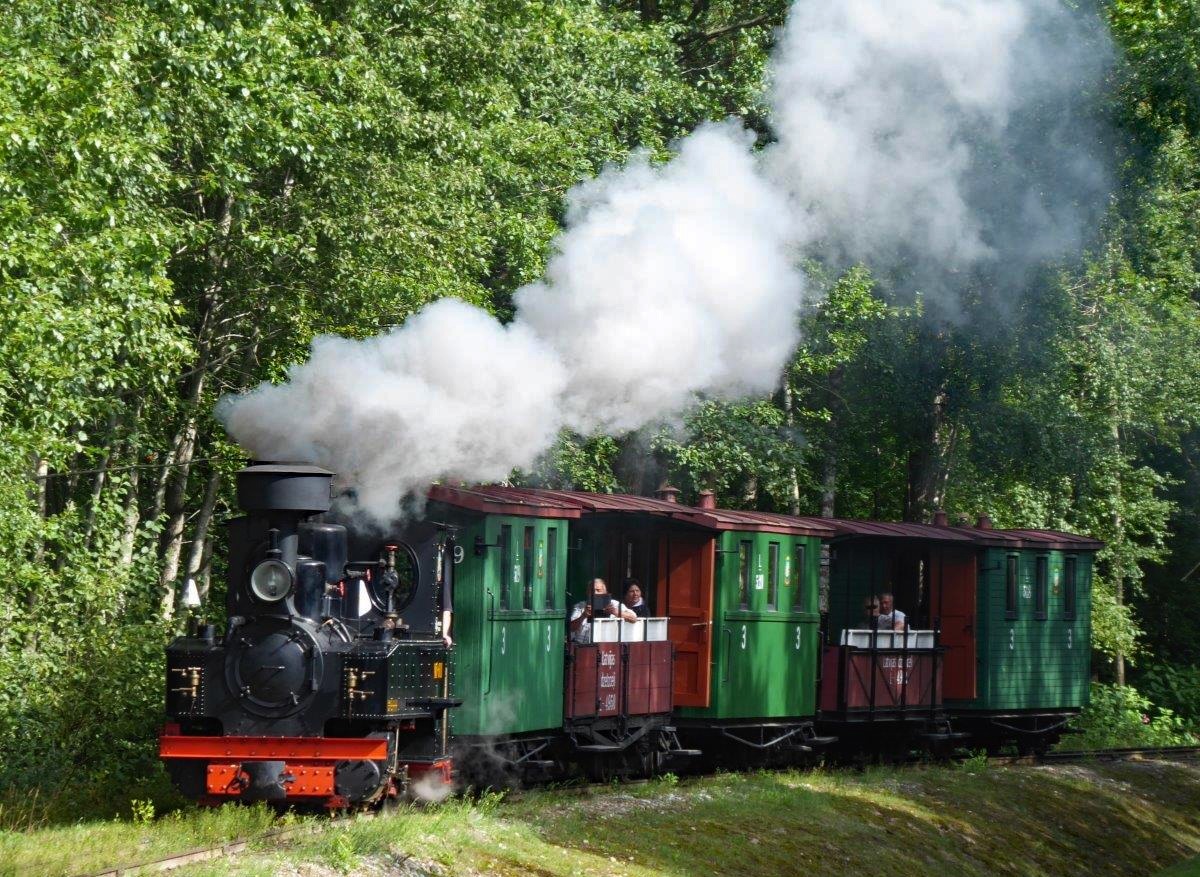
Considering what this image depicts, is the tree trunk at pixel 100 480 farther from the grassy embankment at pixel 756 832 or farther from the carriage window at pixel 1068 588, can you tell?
the carriage window at pixel 1068 588

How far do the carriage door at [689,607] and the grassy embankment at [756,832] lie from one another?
3.45 feet

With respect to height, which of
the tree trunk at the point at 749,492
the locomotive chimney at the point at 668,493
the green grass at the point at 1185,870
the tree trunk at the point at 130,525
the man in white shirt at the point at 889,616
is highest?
the tree trunk at the point at 749,492

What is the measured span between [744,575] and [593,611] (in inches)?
81.9

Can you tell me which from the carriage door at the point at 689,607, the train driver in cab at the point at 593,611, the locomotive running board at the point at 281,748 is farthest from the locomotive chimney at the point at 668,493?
the locomotive running board at the point at 281,748

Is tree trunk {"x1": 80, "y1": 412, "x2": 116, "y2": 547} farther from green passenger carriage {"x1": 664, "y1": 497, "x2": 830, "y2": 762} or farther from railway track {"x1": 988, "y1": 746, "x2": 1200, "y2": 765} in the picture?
railway track {"x1": 988, "y1": 746, "x2": 1200, "y2": 765}

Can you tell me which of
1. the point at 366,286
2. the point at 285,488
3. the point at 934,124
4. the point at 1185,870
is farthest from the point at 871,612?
the point at 285,488

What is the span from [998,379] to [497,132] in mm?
10832

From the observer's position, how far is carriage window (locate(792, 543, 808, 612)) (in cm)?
1834

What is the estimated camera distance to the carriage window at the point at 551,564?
595 inches

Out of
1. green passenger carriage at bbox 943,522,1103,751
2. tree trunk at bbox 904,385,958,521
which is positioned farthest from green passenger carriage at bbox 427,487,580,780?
tree trunk at bbox 904,385,958,521

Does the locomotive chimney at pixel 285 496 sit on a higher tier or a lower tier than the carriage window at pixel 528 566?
higher

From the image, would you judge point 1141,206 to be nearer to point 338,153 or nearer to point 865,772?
point 865,772

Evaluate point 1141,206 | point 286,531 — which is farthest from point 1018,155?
point 286,531

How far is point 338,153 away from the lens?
57.4ft
